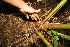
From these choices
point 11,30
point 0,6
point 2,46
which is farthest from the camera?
point 0,6

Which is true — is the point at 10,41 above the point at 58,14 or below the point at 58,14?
below

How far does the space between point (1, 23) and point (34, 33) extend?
770mm

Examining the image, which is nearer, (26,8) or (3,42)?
(26,8)

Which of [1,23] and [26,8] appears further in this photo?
[1,23]

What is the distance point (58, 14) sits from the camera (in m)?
2.59

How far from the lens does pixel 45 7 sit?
275 centimetres

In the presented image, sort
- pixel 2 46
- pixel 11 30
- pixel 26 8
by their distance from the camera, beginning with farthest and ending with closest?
1. pixel 11 30
2. pixel 2 46
3. pixel 26 8

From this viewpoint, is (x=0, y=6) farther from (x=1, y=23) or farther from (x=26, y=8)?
(x=26, y=8)

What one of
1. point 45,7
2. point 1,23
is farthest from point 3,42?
point 45,7

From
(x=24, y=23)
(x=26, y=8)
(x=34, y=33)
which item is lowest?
(x=34, y=33)

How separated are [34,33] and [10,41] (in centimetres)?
48

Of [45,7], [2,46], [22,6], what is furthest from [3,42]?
[45,7]

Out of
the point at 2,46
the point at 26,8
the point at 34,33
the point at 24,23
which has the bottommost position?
the point at 2,46

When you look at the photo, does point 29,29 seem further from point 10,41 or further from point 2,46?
point 2,46
